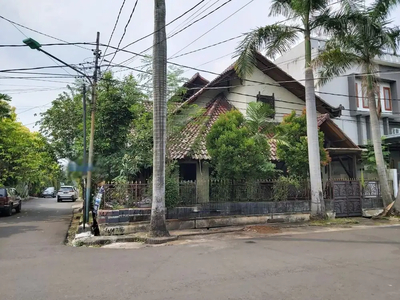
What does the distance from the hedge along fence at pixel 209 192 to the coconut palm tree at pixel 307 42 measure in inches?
39.8

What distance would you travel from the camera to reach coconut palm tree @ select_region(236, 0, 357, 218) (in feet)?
44.4

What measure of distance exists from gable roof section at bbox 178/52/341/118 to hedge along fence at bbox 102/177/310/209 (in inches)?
251

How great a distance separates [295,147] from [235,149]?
11.6 feet

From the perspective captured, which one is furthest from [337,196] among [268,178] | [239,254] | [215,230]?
[239,254]

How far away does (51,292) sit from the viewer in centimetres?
512

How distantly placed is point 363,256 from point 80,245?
289 inches

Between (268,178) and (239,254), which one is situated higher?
(268,178)

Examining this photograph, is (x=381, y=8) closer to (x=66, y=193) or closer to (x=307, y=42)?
(x=307, y=42)

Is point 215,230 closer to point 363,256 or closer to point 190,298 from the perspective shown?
point 363,256

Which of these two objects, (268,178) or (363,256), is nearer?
(363,256)

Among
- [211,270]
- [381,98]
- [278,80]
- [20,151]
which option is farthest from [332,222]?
[20,151]

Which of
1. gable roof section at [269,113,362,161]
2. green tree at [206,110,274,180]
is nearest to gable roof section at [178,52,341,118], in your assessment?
gable roof section at [269,113,362,161]

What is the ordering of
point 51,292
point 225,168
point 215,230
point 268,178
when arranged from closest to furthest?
point 51,292 → point 215,230 → point 225,168 → point 268,178

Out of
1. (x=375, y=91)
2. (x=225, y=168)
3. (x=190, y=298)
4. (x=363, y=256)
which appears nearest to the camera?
(x=190, y=298)
